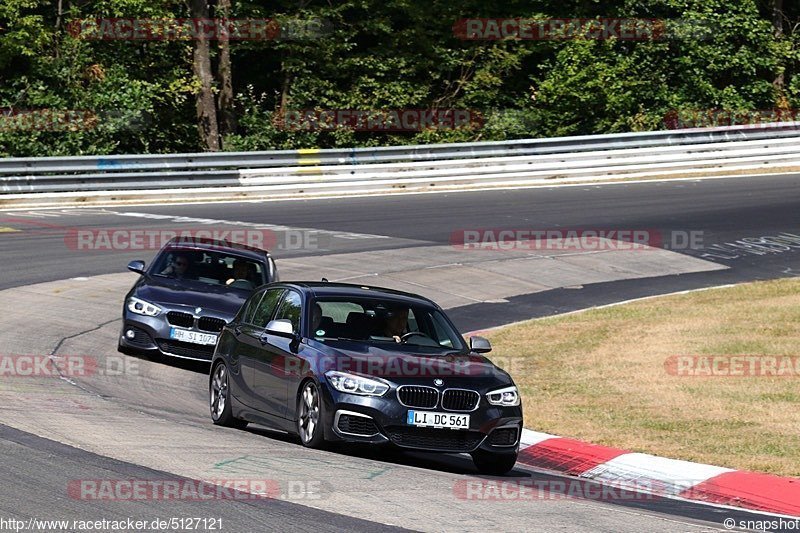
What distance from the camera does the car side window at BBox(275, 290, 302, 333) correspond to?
12148 millimetres

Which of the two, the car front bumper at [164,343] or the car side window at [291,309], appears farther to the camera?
the car front bumper at [164,343]

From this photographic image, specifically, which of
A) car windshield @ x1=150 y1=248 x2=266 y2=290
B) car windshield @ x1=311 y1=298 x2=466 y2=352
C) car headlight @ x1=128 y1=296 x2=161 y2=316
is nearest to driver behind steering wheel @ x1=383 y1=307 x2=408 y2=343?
car windshield @ x1=311 y1=298 x2=466 y2=352

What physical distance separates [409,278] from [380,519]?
14.8 metres

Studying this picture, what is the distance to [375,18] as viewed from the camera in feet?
135

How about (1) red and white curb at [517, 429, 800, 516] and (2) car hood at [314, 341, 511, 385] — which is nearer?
(1) red and white curb at [517, 429, 800, 516]

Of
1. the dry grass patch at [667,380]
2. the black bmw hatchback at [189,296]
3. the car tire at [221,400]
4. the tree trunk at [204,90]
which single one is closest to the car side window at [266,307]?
the car tire at [221,400]

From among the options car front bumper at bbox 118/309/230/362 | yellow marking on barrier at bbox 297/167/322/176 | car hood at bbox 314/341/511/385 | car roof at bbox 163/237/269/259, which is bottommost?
car front bumper at bbox 118/309/230/362

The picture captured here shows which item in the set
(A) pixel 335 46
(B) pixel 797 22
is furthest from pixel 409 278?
(B) pixel 797 22

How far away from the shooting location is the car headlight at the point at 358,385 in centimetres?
1091

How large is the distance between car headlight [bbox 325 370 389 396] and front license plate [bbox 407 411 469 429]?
31 cm

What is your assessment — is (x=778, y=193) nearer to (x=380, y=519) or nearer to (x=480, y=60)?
(x=480, y=60)

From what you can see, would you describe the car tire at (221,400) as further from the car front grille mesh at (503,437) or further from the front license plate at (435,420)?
the car front grille mesh at (503,437)

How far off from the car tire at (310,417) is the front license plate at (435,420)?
73cm

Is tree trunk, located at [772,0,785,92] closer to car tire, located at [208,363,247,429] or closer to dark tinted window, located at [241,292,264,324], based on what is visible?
dark tinted window, located at [241,292,264,324]
